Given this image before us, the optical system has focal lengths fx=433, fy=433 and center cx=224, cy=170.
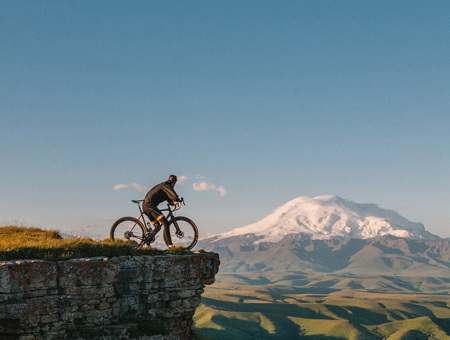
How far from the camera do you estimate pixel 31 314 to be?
16219 mm

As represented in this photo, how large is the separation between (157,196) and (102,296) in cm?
637

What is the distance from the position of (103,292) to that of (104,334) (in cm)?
163

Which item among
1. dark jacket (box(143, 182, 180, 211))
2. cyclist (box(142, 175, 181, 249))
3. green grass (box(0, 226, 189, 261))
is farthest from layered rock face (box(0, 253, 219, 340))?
dark jacket (box(143, 182, 180, 211))

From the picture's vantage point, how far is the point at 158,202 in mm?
22781

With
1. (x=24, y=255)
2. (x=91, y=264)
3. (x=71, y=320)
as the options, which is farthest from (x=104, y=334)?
(x=24, y=255)

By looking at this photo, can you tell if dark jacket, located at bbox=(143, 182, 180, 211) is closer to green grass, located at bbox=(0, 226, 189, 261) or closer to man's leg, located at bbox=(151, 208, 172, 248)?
man's leg, located at bbox=(151, 208, 172, 248)

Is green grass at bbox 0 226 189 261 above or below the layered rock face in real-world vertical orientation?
above

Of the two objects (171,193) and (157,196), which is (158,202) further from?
(171,193)

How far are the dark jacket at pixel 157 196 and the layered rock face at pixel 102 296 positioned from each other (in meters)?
3.72

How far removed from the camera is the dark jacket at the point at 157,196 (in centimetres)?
2242

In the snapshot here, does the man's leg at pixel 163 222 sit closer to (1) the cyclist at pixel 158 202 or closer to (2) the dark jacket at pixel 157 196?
(1) the cyclist at pixel 158 202

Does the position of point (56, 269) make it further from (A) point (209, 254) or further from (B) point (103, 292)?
(A) point (209, 254)

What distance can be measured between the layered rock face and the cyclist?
280 cm

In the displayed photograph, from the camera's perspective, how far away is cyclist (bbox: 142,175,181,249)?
22.5 m
